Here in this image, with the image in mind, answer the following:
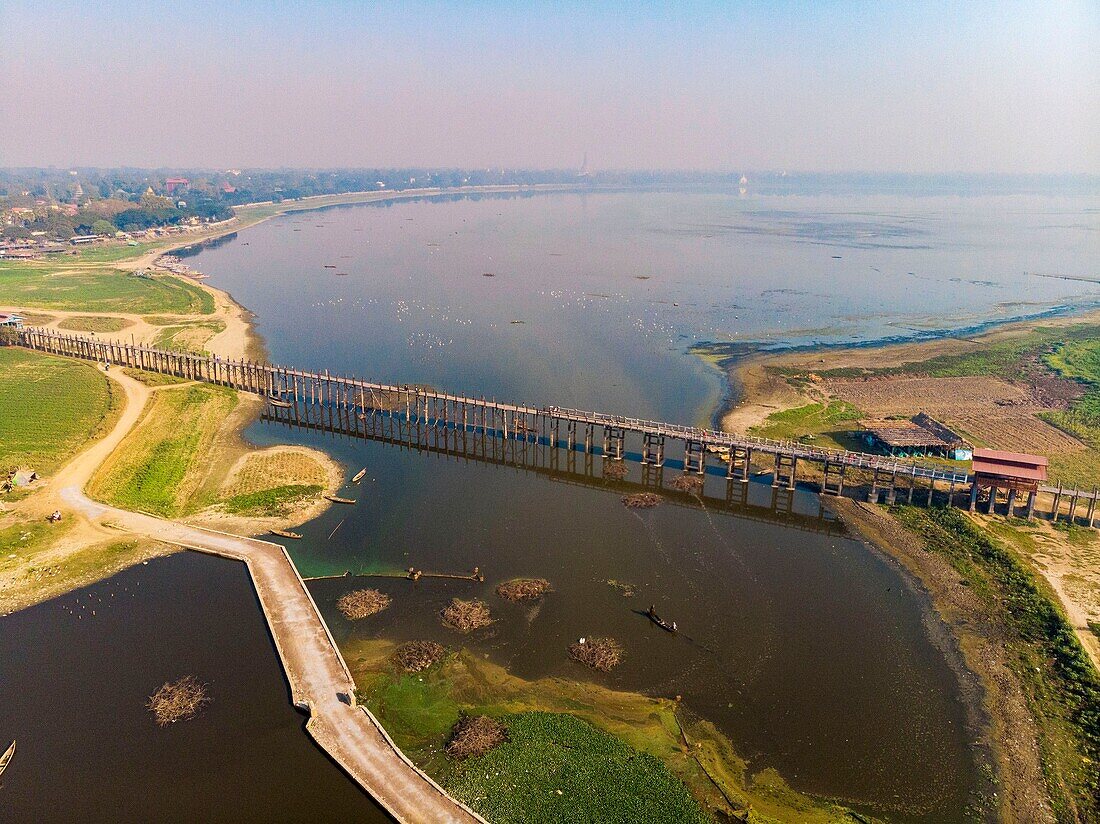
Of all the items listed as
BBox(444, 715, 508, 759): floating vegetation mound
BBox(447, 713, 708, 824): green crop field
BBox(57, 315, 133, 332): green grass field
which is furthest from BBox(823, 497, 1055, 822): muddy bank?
BBox(57, 315, 133, 332): green grass field

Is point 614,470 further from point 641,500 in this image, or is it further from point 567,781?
point 567,781

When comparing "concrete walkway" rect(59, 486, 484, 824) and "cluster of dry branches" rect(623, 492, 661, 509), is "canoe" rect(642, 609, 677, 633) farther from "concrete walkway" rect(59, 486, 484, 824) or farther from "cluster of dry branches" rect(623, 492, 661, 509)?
"concrete walkway" rect(59, 486, 484, 824)

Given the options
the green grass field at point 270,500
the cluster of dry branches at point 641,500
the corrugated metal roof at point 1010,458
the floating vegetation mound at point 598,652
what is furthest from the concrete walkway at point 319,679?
the corrugated metal roof at point 1010,458

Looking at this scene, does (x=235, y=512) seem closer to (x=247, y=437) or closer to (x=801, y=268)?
(x=247, y=437)

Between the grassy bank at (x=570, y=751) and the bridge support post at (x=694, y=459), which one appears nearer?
the grassy bank at (x=570, y=751)

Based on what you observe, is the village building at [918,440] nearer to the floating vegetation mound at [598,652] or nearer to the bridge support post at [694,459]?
the bridge support post at [694,459]

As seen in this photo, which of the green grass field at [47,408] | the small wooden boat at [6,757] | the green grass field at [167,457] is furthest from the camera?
the green grass field at [47,408]

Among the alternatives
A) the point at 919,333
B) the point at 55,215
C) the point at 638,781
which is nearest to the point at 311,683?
the point at 638,781
